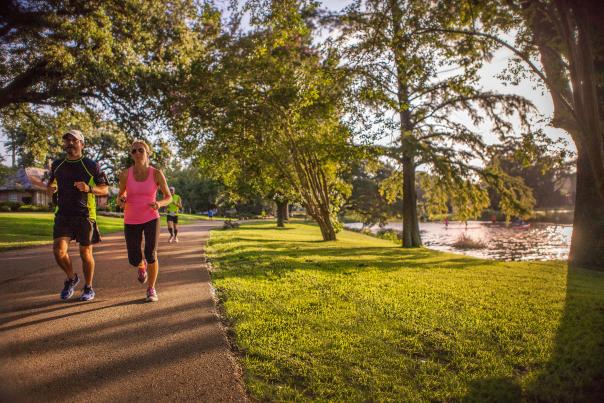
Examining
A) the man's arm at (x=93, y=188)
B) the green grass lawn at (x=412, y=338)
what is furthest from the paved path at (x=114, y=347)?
the man's arm at (x=93, y=188)

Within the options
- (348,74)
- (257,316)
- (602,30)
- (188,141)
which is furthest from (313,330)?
(188,141)

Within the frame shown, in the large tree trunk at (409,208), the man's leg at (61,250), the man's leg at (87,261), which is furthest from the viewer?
the large tree trunk at (409,208)

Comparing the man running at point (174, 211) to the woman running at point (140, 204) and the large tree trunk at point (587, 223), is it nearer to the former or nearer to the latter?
the woman running at point (140, 204)

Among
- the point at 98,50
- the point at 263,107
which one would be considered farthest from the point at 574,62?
the point at 98,50

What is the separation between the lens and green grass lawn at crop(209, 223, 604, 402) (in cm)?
305

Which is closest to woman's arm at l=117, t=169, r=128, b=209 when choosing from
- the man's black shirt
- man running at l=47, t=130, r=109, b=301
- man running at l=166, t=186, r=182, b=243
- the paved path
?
man running at l=47, t=130, r=109, b=301

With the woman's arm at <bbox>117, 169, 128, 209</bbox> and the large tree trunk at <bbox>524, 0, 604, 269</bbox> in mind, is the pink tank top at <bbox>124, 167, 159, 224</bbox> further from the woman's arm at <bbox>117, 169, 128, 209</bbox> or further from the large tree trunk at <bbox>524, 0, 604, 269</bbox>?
the large tree trunk at <bbox>524, 0, 604, 269</bbox>

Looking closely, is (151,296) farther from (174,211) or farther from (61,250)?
(174,211)

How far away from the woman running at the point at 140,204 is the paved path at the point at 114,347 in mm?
860

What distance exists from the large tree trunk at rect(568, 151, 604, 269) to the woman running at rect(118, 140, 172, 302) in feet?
45.2

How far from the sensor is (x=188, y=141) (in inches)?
513

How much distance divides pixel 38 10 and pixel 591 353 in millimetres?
13423

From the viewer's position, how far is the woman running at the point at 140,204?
5055 mm

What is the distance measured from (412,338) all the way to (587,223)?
39.7ft
